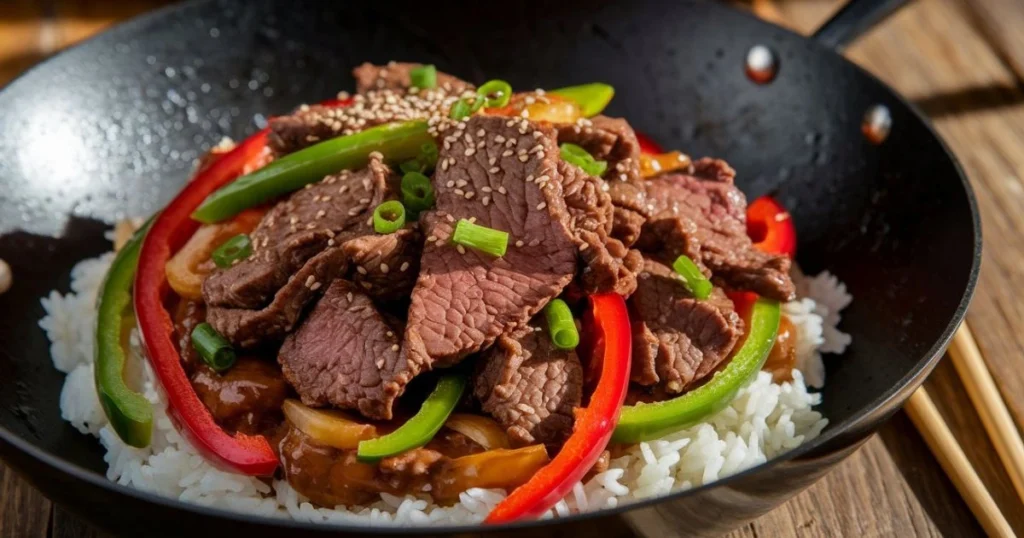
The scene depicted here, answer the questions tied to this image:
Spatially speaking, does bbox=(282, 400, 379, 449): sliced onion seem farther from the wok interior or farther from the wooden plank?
the wooden plank

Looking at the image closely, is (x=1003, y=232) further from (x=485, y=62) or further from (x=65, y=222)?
(x=65, y=222)

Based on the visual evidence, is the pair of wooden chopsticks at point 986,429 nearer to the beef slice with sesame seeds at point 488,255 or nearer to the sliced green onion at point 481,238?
the beef slice with sesame seeds at point 488,255

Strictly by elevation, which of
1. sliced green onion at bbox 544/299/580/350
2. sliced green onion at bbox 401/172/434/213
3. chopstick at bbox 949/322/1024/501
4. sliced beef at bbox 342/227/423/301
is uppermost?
sliced green onion at bbox 401/172/434/213

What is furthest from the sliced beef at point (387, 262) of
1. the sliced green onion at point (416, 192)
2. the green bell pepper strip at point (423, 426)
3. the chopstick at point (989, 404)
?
the chopstick at point (989, 404)

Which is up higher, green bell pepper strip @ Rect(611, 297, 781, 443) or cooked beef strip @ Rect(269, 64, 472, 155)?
cooked beef strip @ Rect(269, 64, 472, 155)

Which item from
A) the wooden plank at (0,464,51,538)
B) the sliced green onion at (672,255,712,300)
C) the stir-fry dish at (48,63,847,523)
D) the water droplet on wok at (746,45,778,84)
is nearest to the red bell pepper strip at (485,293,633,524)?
the stir-fry dish at (48,63,847,523)

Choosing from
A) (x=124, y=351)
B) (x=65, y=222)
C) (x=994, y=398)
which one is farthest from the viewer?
(x=65, y=222)

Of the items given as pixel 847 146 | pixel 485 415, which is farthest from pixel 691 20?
pixel 485 415

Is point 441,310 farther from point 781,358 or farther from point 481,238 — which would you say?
point 781,358
